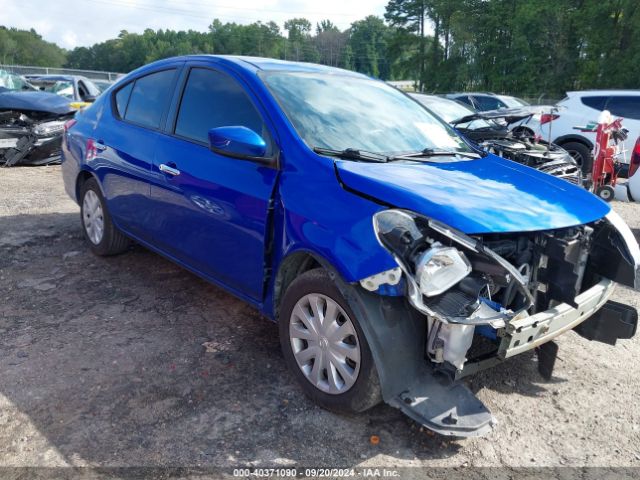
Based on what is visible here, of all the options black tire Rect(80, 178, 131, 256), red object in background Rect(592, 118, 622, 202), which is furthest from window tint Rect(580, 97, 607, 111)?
black tire Rect(80, 178, 131, 256)

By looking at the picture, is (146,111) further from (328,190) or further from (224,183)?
(328,190)

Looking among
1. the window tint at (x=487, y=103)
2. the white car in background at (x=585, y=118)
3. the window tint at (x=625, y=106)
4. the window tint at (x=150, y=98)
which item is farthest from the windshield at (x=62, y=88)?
the window tint at (x=625, y=106)

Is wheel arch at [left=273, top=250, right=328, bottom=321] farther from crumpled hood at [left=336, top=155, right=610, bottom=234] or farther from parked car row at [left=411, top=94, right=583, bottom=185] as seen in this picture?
parked car row at [left=411, top=94, right=583, bottom=185]

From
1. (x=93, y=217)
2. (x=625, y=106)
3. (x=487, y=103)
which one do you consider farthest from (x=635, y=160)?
(x=487, y=103)

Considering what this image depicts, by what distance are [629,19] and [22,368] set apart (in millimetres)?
35755

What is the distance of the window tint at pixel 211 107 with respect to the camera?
320 cm

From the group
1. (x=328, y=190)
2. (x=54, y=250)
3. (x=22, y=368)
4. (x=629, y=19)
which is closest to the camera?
(x=328, y=190)

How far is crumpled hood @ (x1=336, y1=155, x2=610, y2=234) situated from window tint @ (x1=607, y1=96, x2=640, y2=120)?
8.93 m

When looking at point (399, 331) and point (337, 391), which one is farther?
point (337, 391)

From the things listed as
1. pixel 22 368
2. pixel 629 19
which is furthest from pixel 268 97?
pixel 629 19

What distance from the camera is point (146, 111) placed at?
4094 millimetres

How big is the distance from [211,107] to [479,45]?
46003 mm

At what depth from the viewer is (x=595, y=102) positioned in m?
10.8

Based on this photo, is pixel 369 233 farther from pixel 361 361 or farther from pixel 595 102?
pixel 595 102
